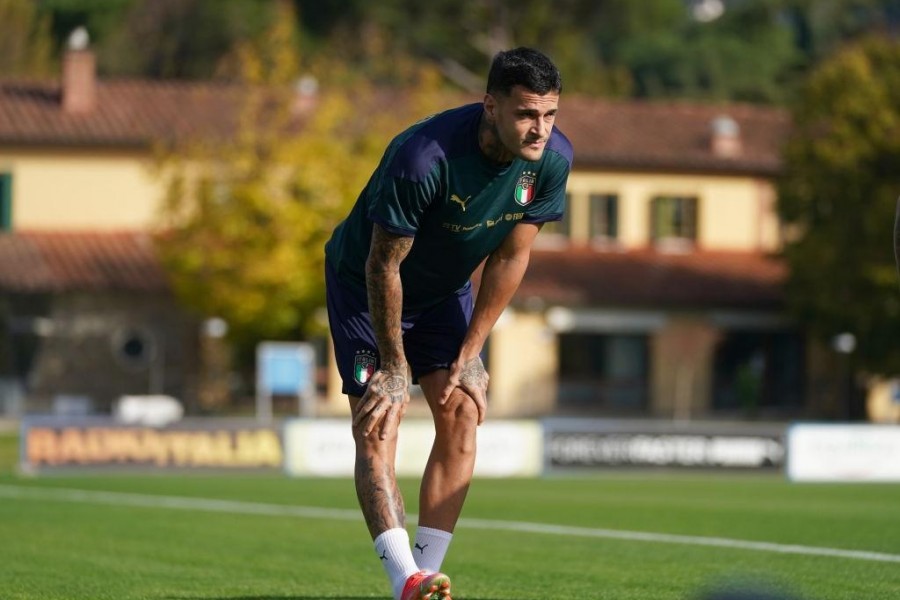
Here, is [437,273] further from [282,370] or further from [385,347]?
[282,370]

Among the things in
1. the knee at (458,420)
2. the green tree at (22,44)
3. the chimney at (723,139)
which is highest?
the green tree at (22,44)

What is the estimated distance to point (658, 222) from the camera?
53.1 metres

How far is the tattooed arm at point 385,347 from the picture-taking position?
6.93m

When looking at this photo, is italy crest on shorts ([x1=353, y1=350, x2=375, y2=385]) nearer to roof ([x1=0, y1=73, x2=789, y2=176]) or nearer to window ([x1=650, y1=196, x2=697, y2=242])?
roof ([x1=0, y1=73, x2=789, y2=176])

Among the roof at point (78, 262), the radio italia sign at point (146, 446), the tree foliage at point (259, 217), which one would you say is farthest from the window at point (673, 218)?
the radio italia sign at point (146, 446)

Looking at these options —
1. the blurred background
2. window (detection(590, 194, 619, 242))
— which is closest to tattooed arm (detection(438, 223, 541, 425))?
the blurred background

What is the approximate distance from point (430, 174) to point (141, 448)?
2003 cm

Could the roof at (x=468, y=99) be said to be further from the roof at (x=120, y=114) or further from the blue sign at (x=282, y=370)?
the blue sign at (x=282, y=370)

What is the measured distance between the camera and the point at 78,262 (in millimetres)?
47969

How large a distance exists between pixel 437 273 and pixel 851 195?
134 feet

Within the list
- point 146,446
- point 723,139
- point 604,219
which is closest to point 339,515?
point 146,446

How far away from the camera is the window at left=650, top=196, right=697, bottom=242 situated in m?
53.0

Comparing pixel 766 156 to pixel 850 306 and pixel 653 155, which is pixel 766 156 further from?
pixel 850 306

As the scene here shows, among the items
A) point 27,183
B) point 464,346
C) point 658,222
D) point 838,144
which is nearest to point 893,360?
point 838,144
